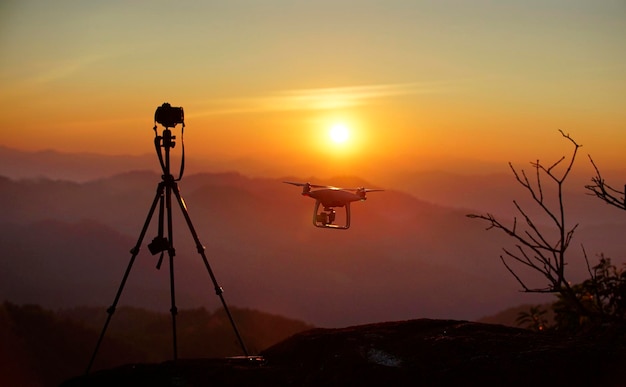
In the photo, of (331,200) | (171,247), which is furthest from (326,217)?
(171,247)

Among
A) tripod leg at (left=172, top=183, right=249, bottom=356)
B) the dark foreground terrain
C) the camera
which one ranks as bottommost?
the dark foreground terrain

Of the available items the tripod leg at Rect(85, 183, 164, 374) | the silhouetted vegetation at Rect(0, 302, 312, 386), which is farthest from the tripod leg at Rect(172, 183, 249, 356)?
the silhouetted vegetation at Rect(0, 302, 312, 386)

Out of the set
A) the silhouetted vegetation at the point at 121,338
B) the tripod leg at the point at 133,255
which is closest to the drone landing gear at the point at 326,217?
the tripod leg at the point at 133,255

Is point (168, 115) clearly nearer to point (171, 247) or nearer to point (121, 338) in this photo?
point (171, 247)

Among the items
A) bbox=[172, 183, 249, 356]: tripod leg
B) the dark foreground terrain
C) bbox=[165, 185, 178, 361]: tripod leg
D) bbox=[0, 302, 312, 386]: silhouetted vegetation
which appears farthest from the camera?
bbox=[0, 302, 312, 386]: silhouetted vegetation

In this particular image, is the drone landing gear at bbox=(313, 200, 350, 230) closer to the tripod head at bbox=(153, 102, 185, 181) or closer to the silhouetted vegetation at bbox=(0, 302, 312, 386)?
the tripod head at bbox=(153, 102, 185, 181)

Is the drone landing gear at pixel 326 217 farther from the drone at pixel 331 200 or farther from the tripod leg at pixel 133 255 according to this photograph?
the tripod leg at pixel 133 255

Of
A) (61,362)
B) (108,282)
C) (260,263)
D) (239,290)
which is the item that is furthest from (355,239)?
(61,362)
